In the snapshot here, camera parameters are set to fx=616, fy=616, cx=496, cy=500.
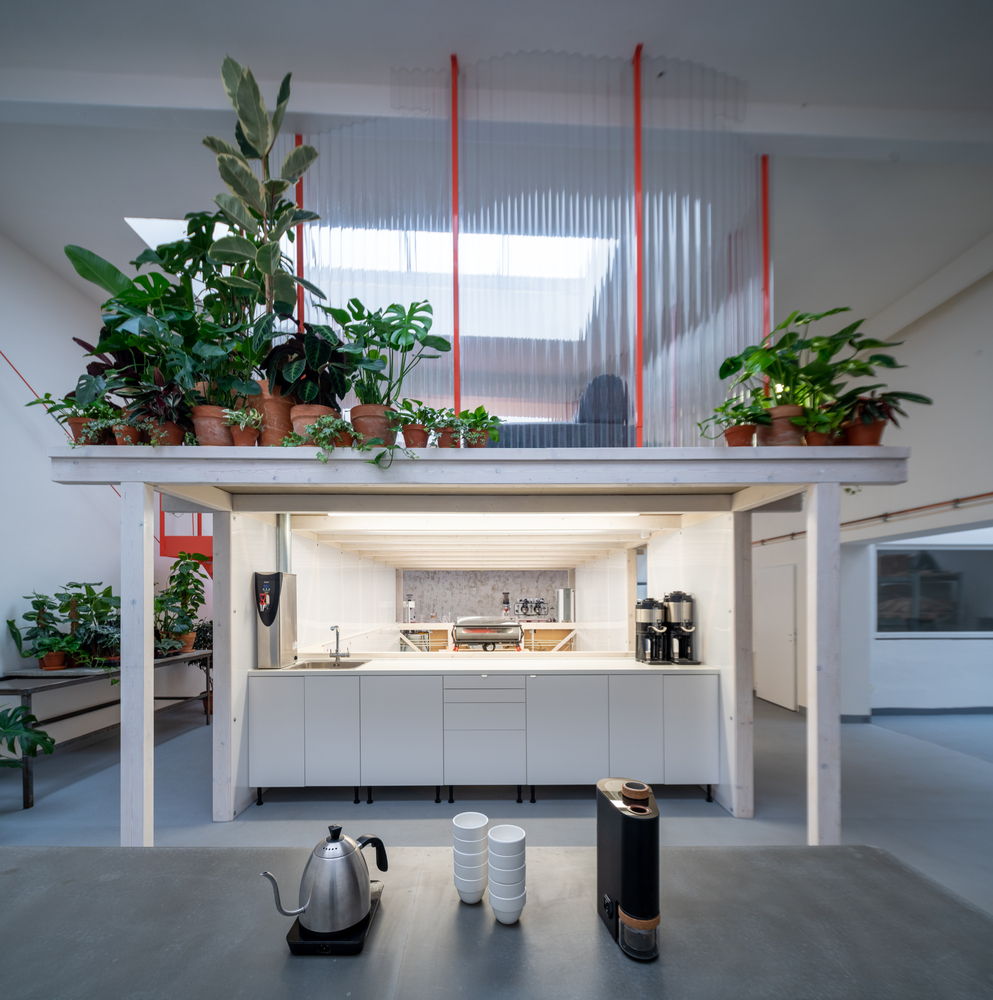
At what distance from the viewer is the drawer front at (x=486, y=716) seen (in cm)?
429

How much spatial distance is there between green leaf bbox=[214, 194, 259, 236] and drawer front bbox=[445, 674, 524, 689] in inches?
119

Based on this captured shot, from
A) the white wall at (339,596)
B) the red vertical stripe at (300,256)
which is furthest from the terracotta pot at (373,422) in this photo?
the white wall at (339,596)

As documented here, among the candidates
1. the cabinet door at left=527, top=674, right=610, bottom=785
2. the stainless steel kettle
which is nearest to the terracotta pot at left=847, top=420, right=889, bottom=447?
the cabinet door at left=527, top=674, right=610, bottom=785

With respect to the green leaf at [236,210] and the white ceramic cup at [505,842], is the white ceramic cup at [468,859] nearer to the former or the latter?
the white ceramic cup at [505,842]

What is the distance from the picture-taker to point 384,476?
3.05 metres

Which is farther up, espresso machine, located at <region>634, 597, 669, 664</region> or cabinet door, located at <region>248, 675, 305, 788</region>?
espresso machine, located at <region>634, 597, 669, 664</region>

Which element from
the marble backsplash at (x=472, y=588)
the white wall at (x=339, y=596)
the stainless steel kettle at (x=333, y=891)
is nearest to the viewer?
the stainless steel kettle at (x=333, y=891)

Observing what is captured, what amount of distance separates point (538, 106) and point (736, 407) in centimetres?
214

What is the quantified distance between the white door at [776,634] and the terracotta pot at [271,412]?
21.6ft

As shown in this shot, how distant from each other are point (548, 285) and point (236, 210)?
1605 millimetres

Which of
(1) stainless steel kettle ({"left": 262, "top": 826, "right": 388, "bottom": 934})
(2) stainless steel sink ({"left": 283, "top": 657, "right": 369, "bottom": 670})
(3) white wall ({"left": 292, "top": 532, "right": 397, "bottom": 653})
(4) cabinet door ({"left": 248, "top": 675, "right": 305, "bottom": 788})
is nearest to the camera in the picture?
(1) stainless steel kettle ({"left": 262, "top": 826, "right": 388, "bottom": 934})

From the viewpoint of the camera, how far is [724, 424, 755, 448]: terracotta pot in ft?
10.2

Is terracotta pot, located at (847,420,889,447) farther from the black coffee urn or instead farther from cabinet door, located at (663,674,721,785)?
the black coffee urn

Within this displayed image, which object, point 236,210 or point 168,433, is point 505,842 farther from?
point 236,210
